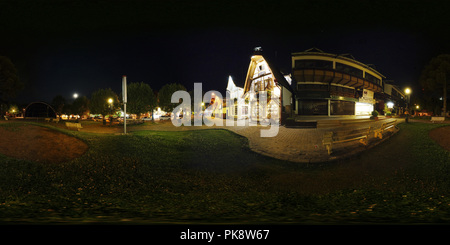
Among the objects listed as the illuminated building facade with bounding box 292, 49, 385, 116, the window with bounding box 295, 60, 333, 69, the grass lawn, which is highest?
the window with bounding box 295, 60, 333, 69

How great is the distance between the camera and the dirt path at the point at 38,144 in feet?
27.5

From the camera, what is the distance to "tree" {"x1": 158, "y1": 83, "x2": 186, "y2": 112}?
4275 cm

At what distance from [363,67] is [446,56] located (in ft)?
46.6

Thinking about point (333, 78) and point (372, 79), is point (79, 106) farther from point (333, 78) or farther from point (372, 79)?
point (372, 79)

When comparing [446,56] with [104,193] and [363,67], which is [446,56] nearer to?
[363,67]

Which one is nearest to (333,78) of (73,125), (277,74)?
(277,74)

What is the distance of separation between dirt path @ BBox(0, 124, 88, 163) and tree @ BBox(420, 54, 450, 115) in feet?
116

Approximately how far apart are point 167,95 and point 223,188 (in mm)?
38698

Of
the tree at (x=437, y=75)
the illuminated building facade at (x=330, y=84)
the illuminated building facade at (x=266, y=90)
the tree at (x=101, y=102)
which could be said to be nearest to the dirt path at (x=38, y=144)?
the illuminated building facade at (x=330, y=84)

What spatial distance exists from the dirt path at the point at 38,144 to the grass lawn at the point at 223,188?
612 mm

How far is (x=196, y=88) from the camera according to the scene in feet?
148

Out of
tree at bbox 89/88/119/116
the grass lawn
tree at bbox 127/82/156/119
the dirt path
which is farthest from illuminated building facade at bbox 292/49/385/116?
tree at bbox 89/88/119/116

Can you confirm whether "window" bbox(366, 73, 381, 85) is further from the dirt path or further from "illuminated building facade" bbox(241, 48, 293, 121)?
the dirt path

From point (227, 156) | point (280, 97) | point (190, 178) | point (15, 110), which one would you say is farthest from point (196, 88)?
point (15, 110)
